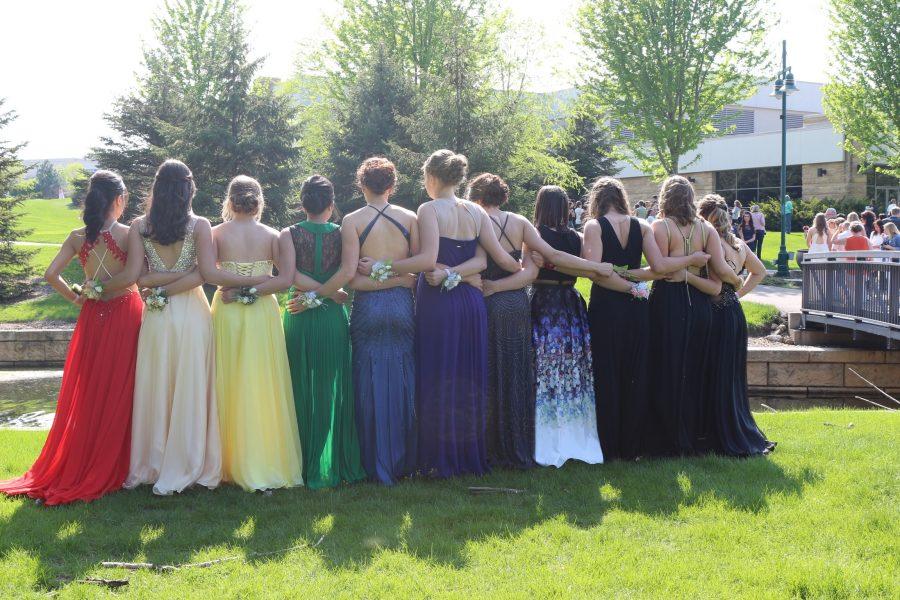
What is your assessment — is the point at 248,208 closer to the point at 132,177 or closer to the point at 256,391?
the point at 256,391

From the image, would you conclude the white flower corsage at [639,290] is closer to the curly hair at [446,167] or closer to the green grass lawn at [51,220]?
the curly hair at [446,167]

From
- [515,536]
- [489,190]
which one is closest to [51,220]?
[489,190]

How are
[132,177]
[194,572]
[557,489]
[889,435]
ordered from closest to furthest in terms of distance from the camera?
[194,572]
[557,489]
[889,435]
[132,177]

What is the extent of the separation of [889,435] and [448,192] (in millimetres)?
4466

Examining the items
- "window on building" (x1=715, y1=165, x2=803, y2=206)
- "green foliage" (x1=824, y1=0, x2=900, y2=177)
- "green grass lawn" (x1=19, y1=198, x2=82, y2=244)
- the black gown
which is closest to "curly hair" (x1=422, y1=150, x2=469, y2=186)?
the black gown

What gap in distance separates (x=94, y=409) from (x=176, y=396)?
0.59 meters

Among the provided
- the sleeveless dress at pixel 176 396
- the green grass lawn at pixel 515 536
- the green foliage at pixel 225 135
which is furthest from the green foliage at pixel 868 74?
the sleeveless dress at pixel 176 396

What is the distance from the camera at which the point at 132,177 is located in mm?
22719

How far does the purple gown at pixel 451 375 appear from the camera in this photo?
595 cm

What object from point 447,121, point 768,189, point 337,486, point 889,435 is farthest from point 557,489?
point 768,189

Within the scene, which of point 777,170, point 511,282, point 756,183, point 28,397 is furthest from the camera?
point 756,183

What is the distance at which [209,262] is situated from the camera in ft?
18.8

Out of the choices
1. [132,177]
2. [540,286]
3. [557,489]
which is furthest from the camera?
[132,177]

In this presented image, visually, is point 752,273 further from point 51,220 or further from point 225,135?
point 51,220
